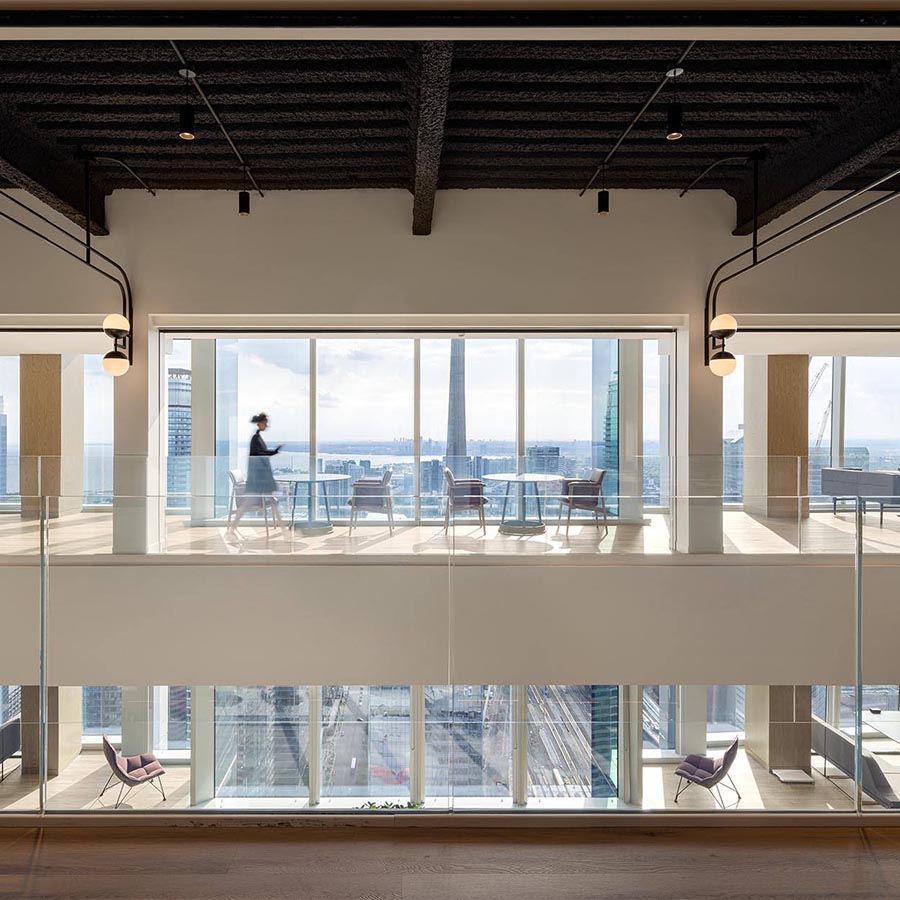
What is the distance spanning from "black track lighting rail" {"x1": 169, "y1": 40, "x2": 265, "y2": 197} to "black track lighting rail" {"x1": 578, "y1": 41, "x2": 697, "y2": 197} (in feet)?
9.35

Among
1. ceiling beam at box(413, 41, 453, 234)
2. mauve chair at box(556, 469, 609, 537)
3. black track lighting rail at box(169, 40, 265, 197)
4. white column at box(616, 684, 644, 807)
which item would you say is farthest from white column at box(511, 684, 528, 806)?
black track lighting rail at box(169, 40, 265, 197)

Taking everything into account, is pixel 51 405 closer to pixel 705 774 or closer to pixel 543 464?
pixel 543 464

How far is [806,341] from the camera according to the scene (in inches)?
262

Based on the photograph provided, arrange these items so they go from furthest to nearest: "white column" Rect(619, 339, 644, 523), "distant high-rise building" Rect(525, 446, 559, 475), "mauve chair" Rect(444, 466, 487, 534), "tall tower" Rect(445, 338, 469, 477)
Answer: "tall tower" Rect(445, 338, 469, 477) < "white column" Rect(619, 339, 644, 523) < "distant high-rise building" Rect(525, 446, 559, 475) < "mauve chair" Rect(444, 466, 487, 534)

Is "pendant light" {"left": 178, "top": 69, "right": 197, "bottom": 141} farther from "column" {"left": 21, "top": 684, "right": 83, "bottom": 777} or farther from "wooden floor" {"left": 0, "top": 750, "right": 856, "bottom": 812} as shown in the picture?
"wooden floor" {"left": 0, "top": 750, "right": 856, "bottom": 812}

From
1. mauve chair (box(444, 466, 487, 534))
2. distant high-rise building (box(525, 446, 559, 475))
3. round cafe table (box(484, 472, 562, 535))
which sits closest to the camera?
mauve chair (box(444, 466, 487, 534))

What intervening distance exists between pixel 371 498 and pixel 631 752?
3.74m

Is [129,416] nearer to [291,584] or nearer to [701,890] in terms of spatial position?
[291,584]

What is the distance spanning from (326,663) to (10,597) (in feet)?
8.64

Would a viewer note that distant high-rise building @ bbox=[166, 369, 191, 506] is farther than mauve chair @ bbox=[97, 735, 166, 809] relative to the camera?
Yes

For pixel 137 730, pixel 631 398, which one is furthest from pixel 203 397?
pixel 137 730

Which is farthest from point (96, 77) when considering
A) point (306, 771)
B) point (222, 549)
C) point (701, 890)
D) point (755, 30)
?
point (701, 890)

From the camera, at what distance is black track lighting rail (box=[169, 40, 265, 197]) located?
150 inches

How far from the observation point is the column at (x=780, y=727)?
111 inches
